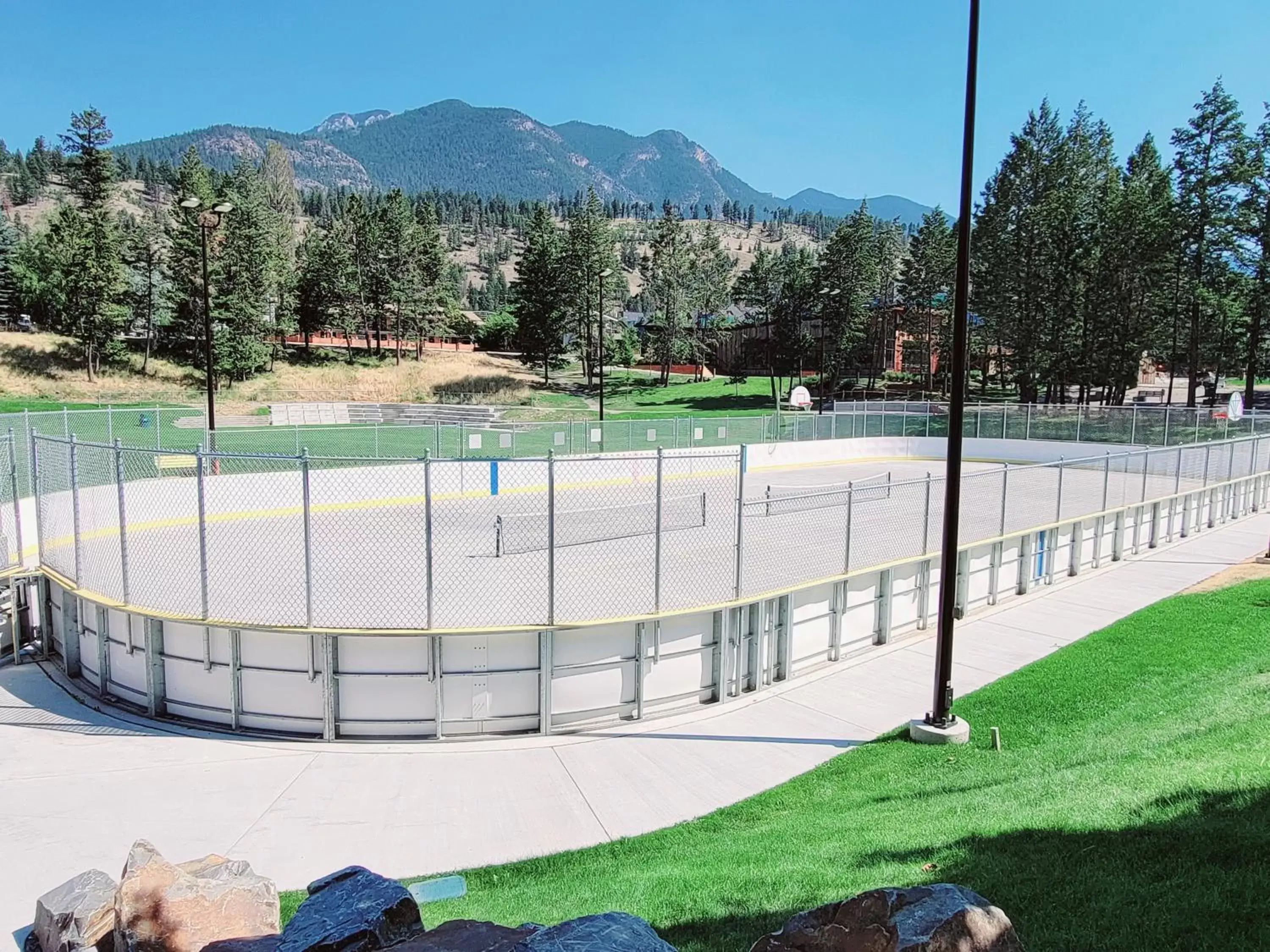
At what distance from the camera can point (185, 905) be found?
454 cm

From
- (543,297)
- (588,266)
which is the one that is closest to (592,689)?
(588,266)

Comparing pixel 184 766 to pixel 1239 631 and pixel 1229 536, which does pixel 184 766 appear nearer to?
pixel 1239 631

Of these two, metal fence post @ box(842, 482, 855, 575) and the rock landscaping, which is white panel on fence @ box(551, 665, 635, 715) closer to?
metal fence post @ box(842, 482, 855, 575)

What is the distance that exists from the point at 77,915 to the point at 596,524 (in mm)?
14462

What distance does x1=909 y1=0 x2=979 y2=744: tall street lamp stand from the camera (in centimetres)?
857

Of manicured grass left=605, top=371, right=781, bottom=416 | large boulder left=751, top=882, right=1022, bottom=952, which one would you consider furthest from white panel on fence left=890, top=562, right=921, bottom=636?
manicured grass left=605, top=371, right=781, bottom=416

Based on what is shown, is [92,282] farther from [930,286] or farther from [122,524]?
[930,286]

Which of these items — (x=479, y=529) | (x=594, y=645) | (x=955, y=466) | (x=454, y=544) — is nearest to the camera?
(x=955, y=466)

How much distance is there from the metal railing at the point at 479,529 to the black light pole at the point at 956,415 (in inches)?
86.1

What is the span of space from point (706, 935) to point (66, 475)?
1483cm

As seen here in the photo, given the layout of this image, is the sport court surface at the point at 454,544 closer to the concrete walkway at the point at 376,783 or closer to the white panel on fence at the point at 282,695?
the white panel on fence at the point at 282,695

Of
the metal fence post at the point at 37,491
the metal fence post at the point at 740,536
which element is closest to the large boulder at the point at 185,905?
the metal fence post at the point at 740,536

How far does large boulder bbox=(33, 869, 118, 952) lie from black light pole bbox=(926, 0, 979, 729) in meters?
7.47

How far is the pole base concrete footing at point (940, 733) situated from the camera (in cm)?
901
